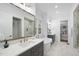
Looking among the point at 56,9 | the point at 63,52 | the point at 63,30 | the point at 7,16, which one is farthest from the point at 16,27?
the point at 63,30

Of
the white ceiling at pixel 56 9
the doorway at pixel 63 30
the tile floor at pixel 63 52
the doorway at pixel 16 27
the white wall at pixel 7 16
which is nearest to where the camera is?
the white wall at pixel 7 16

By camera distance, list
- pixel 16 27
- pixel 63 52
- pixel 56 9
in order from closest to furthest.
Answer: pixel 16 27
pixel 63 52
pixel 56 9

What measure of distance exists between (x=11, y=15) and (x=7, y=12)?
0.63 ft

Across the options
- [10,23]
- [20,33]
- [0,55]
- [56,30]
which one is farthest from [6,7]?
[56,30]

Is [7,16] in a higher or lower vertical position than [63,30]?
higher

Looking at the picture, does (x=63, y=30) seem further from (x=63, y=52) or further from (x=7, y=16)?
(x=7, y=16)

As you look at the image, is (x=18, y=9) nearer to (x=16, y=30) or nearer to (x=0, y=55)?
(x=16, y=30)

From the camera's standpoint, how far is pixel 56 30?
937 cm

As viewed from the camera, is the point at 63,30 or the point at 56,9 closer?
the point at 56,9

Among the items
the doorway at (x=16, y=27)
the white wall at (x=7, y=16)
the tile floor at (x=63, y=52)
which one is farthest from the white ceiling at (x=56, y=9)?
the tile floor at (x=63, y=52)

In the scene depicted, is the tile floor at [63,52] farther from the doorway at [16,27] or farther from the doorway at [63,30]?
the doorway at [63,30]

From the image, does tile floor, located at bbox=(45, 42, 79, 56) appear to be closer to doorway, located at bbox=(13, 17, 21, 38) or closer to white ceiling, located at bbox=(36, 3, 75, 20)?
doorway, located at bbox=(13, 17, 21, 38)

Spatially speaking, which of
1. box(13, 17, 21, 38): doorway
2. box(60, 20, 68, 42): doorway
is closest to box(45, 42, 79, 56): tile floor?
box(13, 17, 21, 38): doorway

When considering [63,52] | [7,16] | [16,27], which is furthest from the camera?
[63,52]
